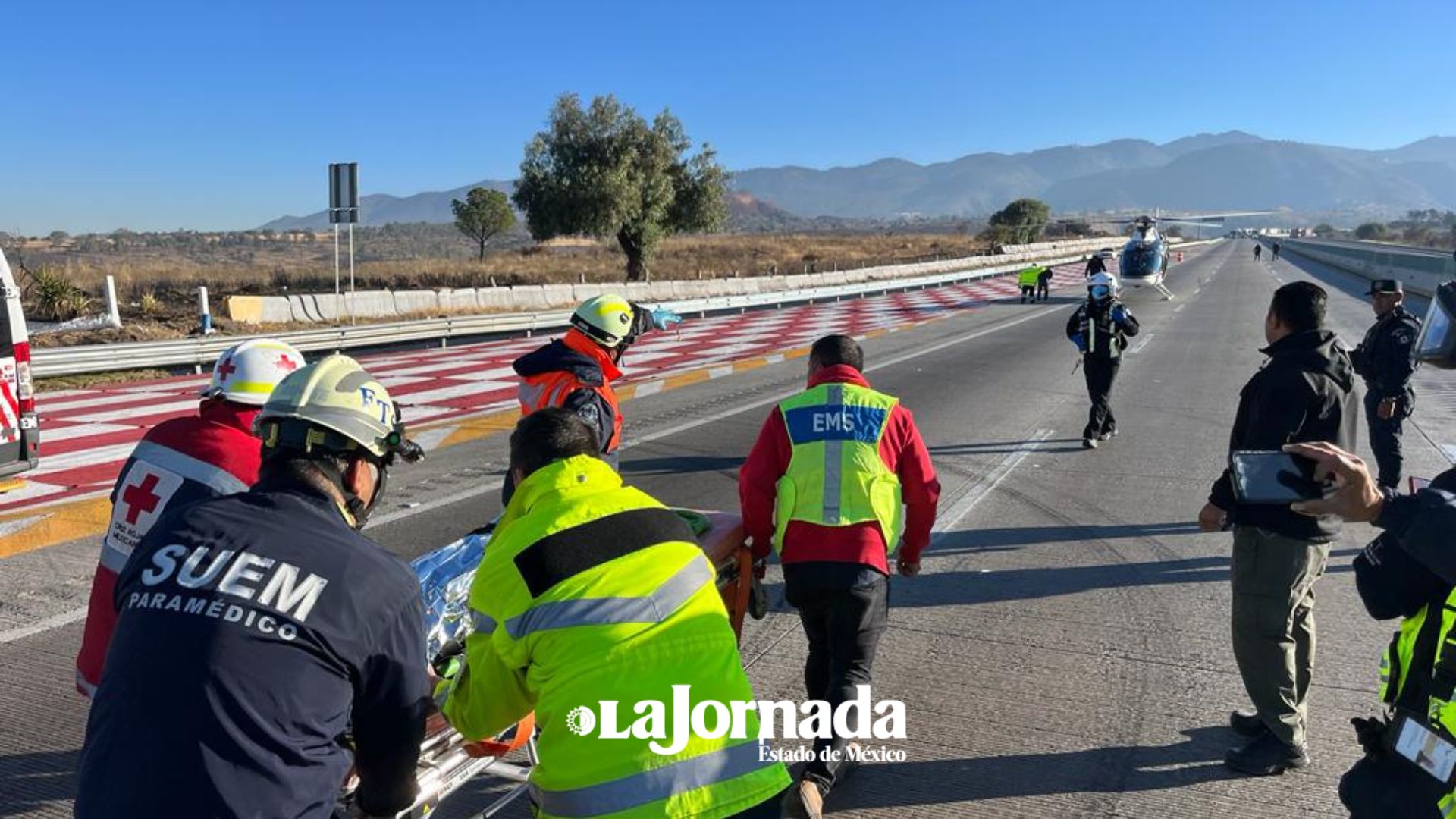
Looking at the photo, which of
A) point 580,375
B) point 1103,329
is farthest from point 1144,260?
point 580,375

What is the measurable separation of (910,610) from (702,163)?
40669mm

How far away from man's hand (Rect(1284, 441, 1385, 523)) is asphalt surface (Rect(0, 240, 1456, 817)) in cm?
186

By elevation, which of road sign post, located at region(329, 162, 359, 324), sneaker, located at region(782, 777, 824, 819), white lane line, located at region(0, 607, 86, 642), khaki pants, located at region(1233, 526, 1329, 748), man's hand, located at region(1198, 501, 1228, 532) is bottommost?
sneaker, located at region(782, 777, 824, 819)

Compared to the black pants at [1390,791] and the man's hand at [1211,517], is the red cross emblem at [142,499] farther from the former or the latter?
the man's hand at [1211,517]

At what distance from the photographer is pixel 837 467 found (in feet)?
12.9

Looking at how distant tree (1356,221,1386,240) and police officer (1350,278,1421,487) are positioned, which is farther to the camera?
distant tree (1356,221,1386,240)

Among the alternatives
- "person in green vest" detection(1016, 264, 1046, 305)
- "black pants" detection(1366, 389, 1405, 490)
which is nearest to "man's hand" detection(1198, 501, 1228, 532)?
"black pants" detection(1366, 389, 1405, 490)

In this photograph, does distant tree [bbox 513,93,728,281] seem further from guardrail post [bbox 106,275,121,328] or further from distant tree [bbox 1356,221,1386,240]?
distant tree [bbox 1356,221,1386,240]

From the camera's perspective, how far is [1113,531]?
300 inches

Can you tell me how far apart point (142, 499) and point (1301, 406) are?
4.50 m

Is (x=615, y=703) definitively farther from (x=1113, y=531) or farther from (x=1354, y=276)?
(x=1354, y=276)

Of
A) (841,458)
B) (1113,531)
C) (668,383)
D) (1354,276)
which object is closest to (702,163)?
(668,383)

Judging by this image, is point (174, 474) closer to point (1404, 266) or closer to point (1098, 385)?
point (1098, 385)

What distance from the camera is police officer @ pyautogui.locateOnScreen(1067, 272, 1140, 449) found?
10.8 m
